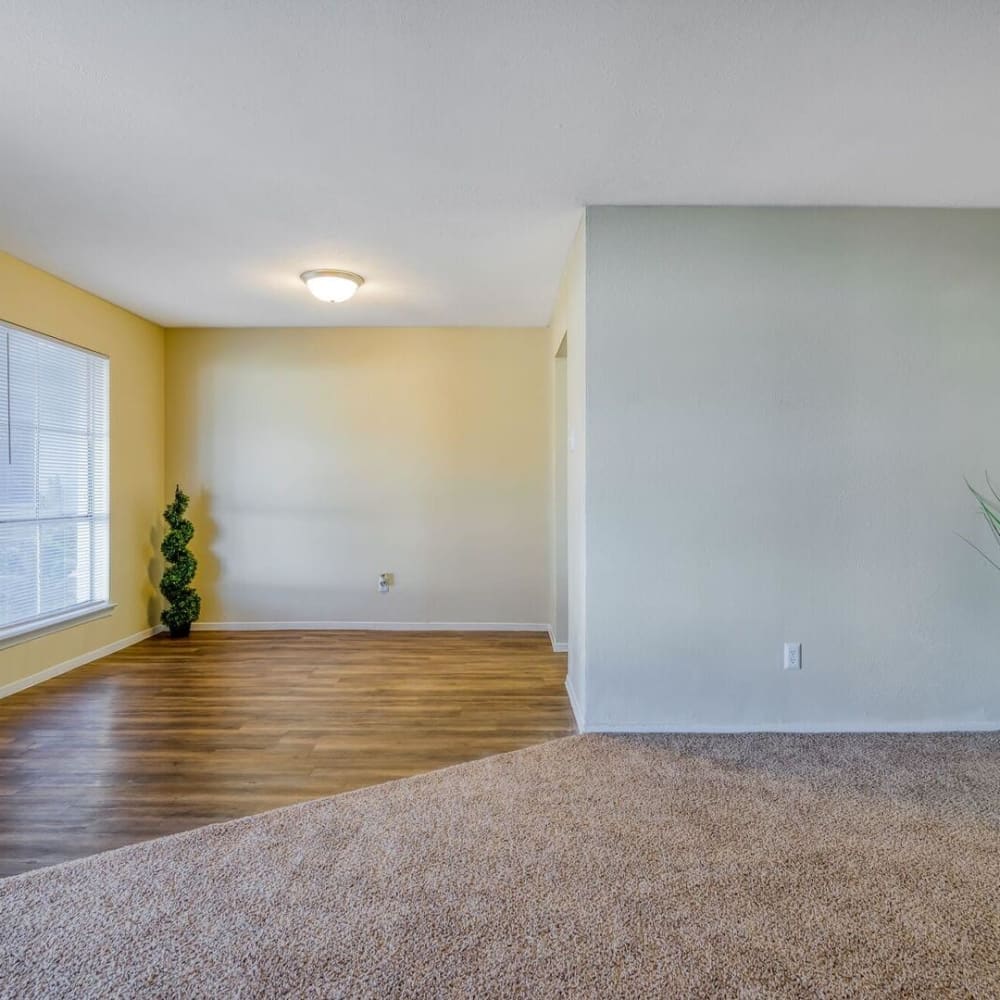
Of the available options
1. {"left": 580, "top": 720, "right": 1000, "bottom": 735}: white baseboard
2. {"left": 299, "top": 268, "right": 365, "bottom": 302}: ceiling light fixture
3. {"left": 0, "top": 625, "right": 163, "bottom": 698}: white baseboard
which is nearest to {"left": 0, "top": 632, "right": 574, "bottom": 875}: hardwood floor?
{"left": 0, "top": 625, "right": 163, "bottom": 698}: white baseboard

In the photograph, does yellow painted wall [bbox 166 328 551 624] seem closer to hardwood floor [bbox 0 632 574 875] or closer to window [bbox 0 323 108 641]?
hardwood floor [bbox 0 632 574 875]

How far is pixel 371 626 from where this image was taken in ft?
16.9

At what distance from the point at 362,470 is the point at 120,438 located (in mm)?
1796

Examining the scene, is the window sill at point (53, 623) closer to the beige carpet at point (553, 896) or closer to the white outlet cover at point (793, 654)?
the beige carpet at point (553, 896)

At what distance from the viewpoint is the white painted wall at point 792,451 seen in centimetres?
288

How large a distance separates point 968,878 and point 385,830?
5.88ft

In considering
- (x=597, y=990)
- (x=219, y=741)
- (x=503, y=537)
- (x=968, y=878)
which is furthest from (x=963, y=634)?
(x=219, y=741)

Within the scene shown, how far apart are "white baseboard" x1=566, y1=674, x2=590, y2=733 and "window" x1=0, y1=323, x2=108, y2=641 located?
3.27 metres

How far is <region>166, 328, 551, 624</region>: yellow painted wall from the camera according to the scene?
202 inches

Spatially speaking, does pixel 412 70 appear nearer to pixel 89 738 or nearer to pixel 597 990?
pixel 597 990

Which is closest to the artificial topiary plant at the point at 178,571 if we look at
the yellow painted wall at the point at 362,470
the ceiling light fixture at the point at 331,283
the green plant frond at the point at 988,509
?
the yellow painted wall at the point at 362,470

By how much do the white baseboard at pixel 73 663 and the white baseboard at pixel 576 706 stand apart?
322 centimetres

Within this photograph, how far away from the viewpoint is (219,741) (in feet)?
9.40

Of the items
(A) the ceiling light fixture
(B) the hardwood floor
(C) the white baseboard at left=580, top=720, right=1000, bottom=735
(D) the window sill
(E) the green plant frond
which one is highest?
(A) the ceiling light fixture
